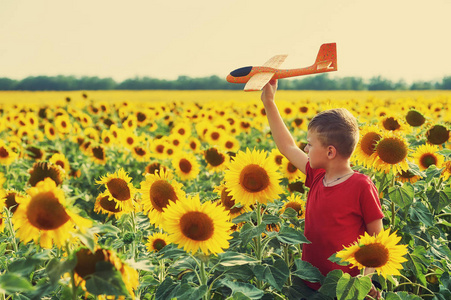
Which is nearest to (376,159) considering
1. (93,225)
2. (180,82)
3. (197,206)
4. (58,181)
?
(197,206)

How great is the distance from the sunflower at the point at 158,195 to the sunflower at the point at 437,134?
9.06 feet

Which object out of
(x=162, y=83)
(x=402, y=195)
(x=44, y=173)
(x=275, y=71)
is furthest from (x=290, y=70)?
(x=162, y=83)

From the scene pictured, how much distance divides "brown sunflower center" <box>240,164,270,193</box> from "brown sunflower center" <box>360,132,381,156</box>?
2.67 feet

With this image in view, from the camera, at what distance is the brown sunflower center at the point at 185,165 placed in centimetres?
592

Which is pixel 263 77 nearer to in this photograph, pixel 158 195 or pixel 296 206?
pixel 296 206

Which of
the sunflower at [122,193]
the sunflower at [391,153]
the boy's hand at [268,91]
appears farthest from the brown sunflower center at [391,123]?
the sunflower at [122,193]

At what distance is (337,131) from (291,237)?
2.35 feet

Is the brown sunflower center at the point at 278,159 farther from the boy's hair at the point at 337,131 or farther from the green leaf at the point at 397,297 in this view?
the green leaf at the point at 397,297

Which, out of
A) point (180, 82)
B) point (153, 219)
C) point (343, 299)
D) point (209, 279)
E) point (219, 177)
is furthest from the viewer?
point (180, 82)

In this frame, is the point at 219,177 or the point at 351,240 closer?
the point at 351,240

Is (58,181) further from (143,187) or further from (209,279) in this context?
(209,279)

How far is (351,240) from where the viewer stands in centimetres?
271

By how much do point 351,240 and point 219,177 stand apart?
147 inches

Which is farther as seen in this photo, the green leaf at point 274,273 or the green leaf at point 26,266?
the green leaf at point 274,273
